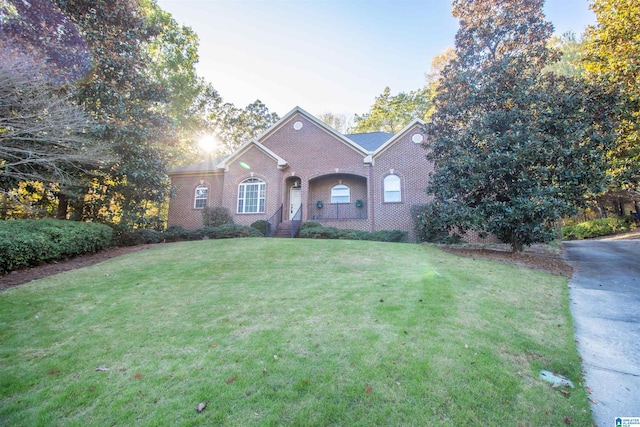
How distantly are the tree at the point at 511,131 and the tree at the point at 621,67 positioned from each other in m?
1.02

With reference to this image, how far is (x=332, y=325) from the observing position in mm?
4109

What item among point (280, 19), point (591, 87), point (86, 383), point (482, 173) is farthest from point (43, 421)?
point (591, 87)

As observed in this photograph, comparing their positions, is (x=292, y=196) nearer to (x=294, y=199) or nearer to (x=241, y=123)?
(x=294, y=199)

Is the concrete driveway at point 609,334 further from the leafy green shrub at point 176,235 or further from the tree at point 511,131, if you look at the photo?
the leafy green shrub at point 176,235

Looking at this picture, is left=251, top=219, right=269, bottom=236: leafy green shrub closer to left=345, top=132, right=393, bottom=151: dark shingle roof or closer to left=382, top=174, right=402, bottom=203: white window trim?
left=382, top=174, right=402, bottom=203: white window trim

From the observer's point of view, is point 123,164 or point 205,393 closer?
point 205,393

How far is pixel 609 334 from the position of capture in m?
4.38

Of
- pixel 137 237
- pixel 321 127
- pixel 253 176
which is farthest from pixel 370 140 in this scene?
pixel 137 237

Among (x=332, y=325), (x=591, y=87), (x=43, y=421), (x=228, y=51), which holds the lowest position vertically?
(x=43, y=421)

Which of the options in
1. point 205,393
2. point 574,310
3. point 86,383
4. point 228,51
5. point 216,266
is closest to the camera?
point 205,393

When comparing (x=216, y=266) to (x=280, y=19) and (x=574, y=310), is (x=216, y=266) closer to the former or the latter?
(x=574, y=310)

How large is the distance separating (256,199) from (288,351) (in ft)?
47.4

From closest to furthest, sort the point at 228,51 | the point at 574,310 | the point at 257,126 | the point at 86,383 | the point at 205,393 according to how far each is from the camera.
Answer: the point at 205,393 < the point at 86,383 < the point at 574,310 < the point at 228,51 < the point at 257,126

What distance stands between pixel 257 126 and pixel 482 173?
26478 mm
